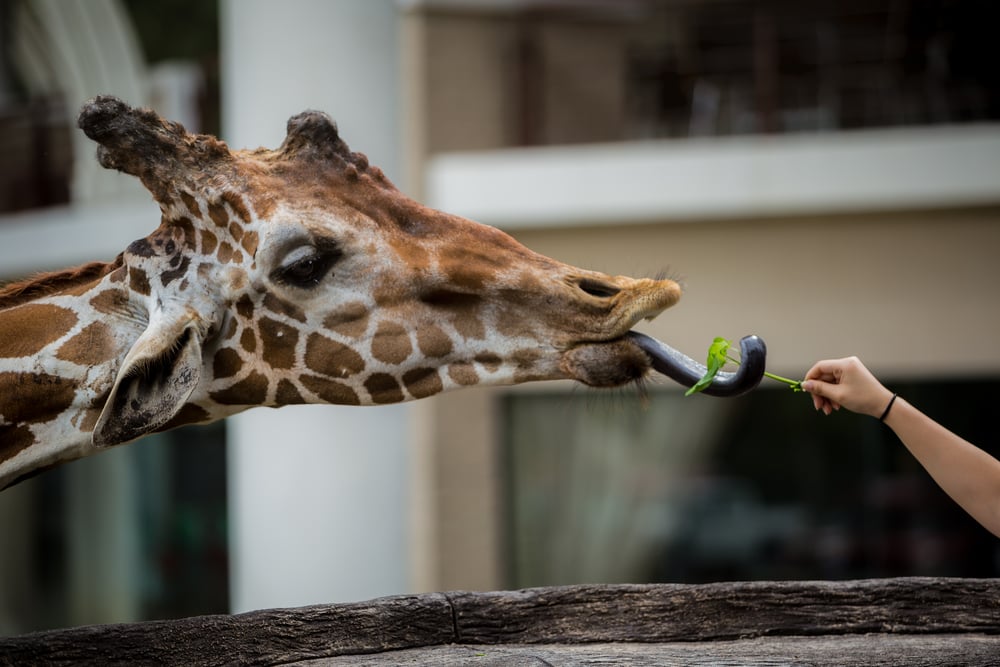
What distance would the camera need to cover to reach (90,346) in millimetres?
2873

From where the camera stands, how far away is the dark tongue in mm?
2611

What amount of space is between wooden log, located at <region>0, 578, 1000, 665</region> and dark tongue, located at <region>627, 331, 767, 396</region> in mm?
683

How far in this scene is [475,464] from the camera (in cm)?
954

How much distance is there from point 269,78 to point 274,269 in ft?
22.1

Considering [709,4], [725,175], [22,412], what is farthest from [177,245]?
[709,4]

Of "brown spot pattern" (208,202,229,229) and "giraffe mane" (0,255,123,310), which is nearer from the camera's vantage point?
"brown spot pattern" (208,202,229,229)

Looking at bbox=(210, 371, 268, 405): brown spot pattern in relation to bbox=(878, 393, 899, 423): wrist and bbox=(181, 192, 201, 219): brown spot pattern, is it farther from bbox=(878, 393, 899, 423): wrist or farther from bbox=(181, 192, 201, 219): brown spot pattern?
bbox=(878, 393, 899, 423): wrist

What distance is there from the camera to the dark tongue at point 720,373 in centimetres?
261

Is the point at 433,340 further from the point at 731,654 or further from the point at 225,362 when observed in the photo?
the point at 731,654

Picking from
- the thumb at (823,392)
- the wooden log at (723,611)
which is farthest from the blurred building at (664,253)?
the thumb at (823,392)

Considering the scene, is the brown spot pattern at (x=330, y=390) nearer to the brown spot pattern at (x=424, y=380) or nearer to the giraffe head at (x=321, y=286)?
the giraffe head at (x=321, y=286)

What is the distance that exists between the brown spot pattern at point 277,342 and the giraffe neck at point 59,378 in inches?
11.4

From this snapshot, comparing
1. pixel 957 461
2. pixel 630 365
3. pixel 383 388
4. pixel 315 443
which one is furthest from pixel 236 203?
pixel 315 443

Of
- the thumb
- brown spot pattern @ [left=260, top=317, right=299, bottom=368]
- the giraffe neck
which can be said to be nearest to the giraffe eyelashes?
brown spot pattern @ [left=260, top=317, right=299, bottom=368]
